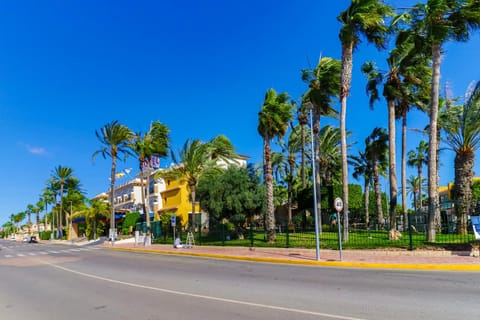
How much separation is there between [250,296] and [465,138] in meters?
18.8

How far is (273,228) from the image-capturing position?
23.1 m

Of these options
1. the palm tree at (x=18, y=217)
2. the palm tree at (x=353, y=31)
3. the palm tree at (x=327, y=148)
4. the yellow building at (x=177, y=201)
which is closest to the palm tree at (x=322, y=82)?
the palm tree at (x=353, y=31)

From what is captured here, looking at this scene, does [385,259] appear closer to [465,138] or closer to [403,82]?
[465,138]

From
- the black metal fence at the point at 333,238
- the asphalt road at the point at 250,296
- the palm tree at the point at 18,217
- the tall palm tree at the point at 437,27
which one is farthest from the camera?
the palm tree at the point at 18,217

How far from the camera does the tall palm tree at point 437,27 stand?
1734cm

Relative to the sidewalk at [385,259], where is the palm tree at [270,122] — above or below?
above

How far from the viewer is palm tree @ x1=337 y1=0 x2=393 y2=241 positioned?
65.7 ft

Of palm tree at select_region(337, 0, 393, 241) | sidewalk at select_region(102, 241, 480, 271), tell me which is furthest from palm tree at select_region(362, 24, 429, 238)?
sidewalk at select_region(102, 241, 480, 271)

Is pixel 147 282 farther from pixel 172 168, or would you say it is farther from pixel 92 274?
pixel 172 168

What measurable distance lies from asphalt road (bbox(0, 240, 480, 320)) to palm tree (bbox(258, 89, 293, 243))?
11.4 metres

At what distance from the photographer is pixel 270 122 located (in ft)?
78.7

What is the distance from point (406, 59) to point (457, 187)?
8808 mm

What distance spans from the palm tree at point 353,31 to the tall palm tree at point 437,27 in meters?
2.18

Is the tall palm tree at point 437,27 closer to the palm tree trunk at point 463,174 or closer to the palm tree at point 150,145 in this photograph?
the palm tree trunk at point 463,174
